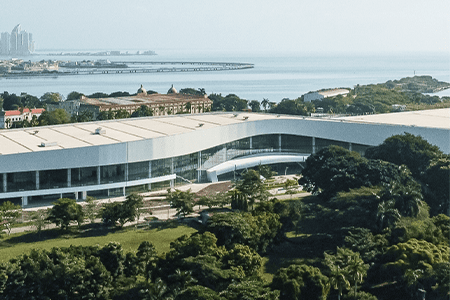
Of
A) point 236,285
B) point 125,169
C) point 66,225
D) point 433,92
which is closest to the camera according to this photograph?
point 236,285

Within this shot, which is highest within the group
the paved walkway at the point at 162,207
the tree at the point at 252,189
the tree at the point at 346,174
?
the tree at the point at 346,174

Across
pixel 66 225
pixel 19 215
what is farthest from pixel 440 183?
pixel 19 215

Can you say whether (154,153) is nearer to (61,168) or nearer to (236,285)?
(61,168)

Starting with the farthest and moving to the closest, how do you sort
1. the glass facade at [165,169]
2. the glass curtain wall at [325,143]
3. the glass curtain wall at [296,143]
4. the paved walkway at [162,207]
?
the glass curtain wall at [296,143], the glass curtain wall at [325,143], the glass facade at [165,169], the paved walkway at [162,207]

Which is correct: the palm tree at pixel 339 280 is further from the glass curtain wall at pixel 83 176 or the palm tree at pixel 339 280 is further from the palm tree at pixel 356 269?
the glass curtain wall at pixel 83 176

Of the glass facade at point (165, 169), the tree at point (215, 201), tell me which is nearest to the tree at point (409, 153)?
the glass facade at point (165, 169)

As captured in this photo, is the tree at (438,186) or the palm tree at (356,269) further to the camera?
the tree at (438,186)
